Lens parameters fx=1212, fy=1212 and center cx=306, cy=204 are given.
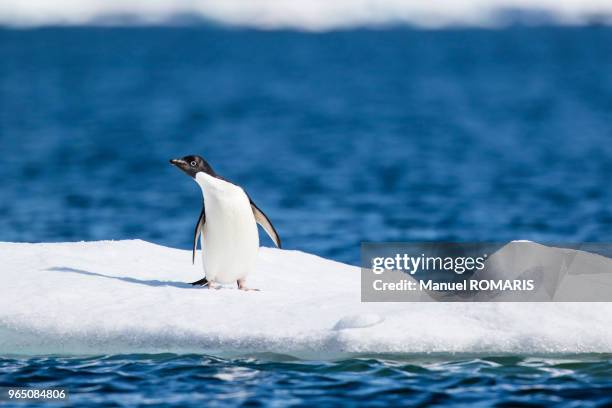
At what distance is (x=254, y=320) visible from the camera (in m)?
9.86

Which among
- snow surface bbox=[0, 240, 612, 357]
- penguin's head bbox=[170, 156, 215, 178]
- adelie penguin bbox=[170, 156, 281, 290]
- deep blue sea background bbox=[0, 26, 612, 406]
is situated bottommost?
snow surface bbox=[0, 240, 612, 357]

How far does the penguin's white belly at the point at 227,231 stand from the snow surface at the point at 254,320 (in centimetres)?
25

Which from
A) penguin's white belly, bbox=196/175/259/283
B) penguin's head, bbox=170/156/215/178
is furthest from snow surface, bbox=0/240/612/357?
penguin's head, bbox=170/156/215/178

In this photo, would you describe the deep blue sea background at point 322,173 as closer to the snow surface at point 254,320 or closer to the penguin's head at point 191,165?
the snow surface at point 254,320

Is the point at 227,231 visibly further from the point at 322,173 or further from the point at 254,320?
the point at 322,173

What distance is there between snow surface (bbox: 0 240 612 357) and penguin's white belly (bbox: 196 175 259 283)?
255 millimetres

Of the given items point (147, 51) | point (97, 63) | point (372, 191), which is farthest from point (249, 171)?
point (147, 51)

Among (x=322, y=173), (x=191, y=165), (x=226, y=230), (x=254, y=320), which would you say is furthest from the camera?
(x=322, y=173)

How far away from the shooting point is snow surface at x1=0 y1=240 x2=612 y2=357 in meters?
9.42

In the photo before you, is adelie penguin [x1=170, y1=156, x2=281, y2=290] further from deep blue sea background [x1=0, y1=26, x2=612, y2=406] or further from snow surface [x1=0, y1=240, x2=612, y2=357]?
deep blue sea background [x1=0, y1=26, x2=612, y2=406]

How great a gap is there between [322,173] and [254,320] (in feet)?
71.9

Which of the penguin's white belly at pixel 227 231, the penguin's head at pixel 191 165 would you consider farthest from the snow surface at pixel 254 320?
the penguin's head at pixel 191 165

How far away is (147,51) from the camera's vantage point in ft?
447

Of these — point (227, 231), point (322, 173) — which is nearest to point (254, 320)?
point (227, 231)
